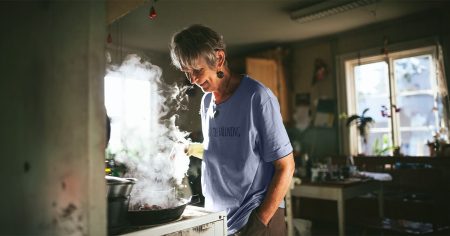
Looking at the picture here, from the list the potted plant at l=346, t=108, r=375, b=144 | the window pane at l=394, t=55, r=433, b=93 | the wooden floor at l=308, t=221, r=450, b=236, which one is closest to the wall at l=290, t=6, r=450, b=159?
the window pane at l=394, t=55, r=433, b=93

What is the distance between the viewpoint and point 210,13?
15.2ft

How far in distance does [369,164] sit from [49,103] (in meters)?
5.29

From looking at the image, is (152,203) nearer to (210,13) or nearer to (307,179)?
(307,179)

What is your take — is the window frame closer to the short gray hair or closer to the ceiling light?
the ceiling light

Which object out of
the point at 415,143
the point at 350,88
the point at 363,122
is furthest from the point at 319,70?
the point at 415,143

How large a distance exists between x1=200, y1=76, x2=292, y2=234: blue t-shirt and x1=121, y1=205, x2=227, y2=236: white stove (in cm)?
11

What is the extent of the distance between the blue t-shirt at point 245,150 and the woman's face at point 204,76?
0.13 m

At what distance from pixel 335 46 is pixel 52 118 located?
5.80 metres

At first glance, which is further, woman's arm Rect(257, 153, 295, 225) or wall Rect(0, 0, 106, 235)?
woman's arm Rect(257, 153, 295, 225)

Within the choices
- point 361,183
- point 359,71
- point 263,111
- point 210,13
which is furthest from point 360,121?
point 263,111

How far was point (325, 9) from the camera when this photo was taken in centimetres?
431

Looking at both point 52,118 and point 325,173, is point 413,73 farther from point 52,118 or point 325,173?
point 52,118

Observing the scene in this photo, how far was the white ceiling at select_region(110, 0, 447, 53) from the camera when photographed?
435 cm

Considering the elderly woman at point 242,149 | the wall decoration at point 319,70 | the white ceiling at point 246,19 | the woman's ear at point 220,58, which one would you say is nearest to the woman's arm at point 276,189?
the elderly woman at point 242,149
